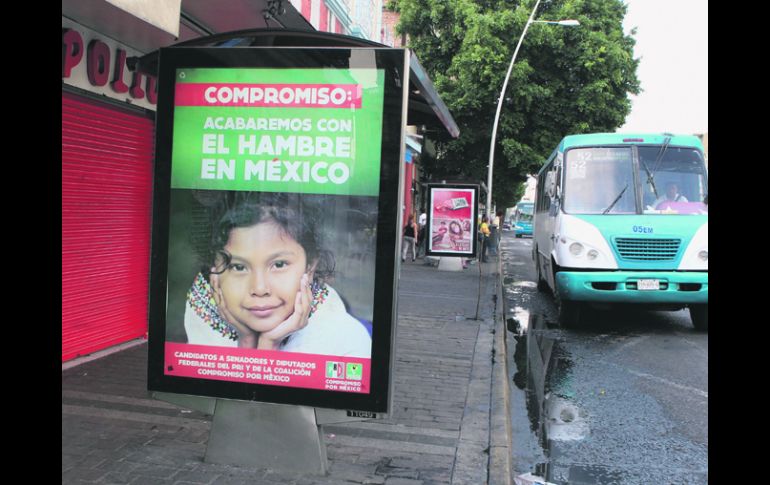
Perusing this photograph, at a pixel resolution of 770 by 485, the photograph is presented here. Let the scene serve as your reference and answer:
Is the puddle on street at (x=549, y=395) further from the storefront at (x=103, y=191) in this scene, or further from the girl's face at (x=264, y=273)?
the storefront at (x=103, y=191)

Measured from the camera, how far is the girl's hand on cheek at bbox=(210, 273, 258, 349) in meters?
3.95

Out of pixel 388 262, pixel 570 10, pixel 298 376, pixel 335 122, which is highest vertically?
pixel 570 10

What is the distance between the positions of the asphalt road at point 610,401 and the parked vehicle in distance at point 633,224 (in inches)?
27.0

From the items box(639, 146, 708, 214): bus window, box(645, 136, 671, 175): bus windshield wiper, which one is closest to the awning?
box(639, 146, 708, 214): bus window

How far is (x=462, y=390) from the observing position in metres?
6.26

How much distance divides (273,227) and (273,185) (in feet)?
0.80

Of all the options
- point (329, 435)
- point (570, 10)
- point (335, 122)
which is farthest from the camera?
point (570, 10)

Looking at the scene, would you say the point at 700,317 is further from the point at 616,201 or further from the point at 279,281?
the point at 279,281

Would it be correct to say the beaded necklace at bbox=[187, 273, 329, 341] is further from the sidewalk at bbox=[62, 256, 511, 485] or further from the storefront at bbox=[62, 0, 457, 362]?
the storefront at bbox=[62, 0, 457, 362]

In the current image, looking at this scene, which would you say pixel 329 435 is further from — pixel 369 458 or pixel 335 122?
pixel 335 122

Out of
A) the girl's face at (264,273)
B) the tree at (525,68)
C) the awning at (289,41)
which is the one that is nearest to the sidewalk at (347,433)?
the girl's face at (264,273)

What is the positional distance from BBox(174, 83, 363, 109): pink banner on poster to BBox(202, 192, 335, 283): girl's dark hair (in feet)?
1.73

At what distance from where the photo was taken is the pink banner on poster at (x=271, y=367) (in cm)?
390

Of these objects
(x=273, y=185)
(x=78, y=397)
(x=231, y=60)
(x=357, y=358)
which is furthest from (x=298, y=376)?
(x=78, y=397)
